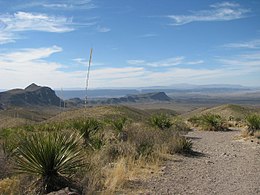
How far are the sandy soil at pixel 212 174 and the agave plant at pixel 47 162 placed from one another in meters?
1.77

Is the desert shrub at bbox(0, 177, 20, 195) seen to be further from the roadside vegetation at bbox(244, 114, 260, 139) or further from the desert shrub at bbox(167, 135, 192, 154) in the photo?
the roadside vegetation at bbox(244, 114, 260, 139)

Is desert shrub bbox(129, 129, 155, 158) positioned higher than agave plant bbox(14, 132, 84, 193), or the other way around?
agave plant bbox(14, 132, 84, 193)

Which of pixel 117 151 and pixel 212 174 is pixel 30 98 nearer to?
pixel 117 151

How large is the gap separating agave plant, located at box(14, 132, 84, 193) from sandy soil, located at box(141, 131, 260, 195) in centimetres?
177

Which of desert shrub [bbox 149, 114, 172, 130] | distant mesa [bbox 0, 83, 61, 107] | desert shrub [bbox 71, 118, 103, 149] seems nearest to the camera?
desert shrub [bbox 71, 118, 103, 149]

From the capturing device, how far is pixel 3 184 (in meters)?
6.67

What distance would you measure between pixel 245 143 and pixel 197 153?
154 inches

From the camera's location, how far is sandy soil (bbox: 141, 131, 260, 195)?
816cm

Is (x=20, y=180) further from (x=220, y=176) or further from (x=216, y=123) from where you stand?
(x=216, y=123)

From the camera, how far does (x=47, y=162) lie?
24.2ft

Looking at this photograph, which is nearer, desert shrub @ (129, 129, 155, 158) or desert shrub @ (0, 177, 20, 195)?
desert shrub @ (0, 177, 20, 195)

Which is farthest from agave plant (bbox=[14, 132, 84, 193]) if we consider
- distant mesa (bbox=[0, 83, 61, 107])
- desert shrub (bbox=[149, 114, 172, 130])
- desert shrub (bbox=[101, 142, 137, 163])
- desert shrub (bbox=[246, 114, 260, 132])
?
distant mesa (bbox=[0, 83, 61, 107])

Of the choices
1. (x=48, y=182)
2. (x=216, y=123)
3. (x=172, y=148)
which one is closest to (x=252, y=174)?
(x=172, y=148)

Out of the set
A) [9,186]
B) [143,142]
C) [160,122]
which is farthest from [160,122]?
[9,186]
